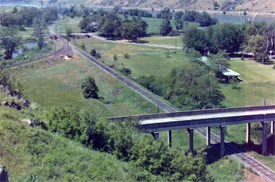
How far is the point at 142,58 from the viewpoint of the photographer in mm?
78188

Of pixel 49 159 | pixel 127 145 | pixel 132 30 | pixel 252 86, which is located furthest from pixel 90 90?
pixel 132 30

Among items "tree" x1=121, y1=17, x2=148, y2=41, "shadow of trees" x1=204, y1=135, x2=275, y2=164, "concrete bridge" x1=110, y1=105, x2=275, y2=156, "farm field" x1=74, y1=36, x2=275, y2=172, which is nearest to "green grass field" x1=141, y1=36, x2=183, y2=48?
"tree" x1=121, y1=17, x2=148, y2=41

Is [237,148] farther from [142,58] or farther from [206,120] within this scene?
[142,58]

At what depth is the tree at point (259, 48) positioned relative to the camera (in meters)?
75.9

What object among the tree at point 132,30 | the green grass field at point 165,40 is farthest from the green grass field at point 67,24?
the green grass field at point 165,40

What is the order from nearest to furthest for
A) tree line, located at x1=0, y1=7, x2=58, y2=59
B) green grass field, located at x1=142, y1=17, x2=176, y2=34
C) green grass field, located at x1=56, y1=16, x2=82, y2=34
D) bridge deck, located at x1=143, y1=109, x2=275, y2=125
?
bridge deck, located at x1=143, y1=109, x2=275, y2=125
tree line, located at x1=0, y1=7, x2=58, y2=59
green grass field, located at x1=142, y1=17, x2=176, y2=34
green grass field, located at x1=56, y1=16, x2=82, y2=34

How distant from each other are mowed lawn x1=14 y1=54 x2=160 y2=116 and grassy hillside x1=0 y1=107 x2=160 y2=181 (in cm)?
2279

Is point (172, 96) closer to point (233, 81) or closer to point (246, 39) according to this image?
point (233, 81)

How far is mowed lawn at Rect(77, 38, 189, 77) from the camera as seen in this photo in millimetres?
69062

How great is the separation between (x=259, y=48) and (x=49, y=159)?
65594 mm

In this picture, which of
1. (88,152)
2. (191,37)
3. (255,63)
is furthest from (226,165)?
(191,37)

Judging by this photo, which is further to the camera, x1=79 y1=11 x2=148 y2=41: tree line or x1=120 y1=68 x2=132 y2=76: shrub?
x1=79 y1=11 x2=148 y2=41: tree line

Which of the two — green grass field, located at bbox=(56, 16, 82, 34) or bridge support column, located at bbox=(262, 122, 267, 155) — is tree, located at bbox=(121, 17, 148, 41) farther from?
bridge support column, located at bbox=(262, 122, 267, 155)

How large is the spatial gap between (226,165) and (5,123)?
18.4 m
